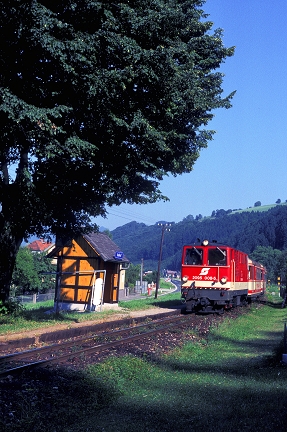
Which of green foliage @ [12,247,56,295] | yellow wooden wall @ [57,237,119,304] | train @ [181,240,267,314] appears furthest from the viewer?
green foliage @ [12,247,56,295]

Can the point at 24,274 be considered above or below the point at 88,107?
below

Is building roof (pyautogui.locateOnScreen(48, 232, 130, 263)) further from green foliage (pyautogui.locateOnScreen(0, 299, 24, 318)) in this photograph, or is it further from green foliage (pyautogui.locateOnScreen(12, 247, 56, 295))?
green foliage (pyautogui.locateOnScreen(12, 247, 56, 295))

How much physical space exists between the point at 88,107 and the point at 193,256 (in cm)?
1131

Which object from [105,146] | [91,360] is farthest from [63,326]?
[91,360]

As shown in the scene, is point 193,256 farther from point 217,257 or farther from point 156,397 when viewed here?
point 156,397

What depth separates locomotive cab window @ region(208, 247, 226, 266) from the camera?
23.1 metres

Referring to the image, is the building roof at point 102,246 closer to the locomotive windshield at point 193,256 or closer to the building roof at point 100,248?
the building roof at point 100,248

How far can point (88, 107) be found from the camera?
14891 millimetres

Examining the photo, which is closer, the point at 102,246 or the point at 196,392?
the point at 196,392

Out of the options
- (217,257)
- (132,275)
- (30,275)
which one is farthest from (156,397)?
(132,275)

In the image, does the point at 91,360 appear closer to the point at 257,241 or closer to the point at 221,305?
the point at 221,305

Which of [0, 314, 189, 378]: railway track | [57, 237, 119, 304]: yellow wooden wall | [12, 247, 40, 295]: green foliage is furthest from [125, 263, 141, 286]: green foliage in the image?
[0, 314, 189, 378]: railway track

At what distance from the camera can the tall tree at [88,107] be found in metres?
13.9

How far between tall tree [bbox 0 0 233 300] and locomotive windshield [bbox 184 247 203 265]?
16.2 ft
